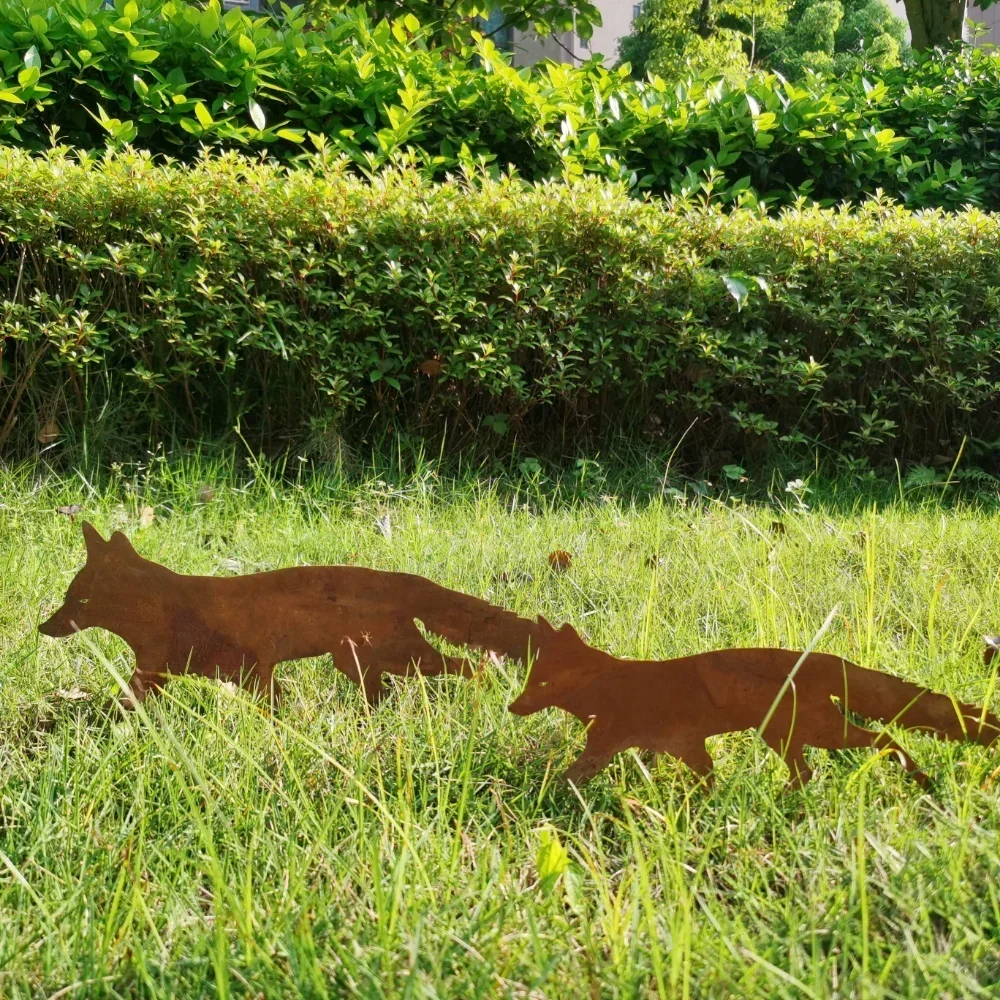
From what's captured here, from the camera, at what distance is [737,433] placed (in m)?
3.96

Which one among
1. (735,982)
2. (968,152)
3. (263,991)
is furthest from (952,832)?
(968,152)

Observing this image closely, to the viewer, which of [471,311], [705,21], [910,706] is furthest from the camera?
[705,21]

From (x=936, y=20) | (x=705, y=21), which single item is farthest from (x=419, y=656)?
(x=705, y=21)

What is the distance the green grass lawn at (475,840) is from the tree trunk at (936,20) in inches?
297

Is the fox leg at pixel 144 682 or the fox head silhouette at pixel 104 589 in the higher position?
the fox head silhouette at pixel 104 589

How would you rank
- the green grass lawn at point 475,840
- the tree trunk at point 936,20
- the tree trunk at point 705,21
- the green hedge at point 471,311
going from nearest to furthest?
the green grass lawn at point 475,840
the green hedge at point 471,311
the tree trunk at point 936,20
the tree trunk at point 705,21

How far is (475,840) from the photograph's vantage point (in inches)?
53.6

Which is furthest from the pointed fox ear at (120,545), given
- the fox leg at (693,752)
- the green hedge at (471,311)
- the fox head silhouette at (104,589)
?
the green hedge at (471,311)

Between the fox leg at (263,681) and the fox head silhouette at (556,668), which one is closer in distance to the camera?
the fox head silhouette at (556,668)

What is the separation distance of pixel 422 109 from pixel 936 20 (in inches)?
226

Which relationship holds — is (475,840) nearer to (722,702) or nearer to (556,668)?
(556,668)

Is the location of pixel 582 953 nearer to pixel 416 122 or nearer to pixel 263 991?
pixel 263 991

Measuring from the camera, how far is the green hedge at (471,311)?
3.45 m

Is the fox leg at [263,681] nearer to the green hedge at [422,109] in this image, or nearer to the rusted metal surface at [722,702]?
the rusted metal surface at [722,702]
